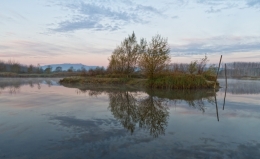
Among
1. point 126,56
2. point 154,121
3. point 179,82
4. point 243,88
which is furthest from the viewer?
point 126,56

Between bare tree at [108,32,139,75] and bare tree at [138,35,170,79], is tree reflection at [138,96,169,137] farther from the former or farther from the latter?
bare tree at [108,32,139,75]

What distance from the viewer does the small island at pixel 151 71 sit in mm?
19297

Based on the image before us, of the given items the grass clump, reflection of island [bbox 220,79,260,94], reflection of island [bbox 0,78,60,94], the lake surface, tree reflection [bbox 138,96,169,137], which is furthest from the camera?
the grass clump

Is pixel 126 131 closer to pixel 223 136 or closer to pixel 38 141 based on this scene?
pixel 38 141

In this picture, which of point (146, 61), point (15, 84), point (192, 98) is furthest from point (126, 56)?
point (192, 98)

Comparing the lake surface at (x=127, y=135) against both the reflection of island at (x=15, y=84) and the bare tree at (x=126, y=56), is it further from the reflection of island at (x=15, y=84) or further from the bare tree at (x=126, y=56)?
the bare tree at (x=126, y=56)

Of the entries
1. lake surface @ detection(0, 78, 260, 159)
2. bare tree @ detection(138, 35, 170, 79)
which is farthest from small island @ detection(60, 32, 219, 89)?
lake surface @ detection(0, 78, 260, 159)

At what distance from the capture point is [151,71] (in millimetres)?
20641

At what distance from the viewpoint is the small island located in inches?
760

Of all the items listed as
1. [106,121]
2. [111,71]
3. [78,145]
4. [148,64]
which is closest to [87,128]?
[106,121]

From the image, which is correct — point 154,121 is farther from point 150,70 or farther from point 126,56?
point 126,56

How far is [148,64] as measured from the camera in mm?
20859

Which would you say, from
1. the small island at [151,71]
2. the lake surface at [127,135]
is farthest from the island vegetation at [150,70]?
the lake surface at [127,135]

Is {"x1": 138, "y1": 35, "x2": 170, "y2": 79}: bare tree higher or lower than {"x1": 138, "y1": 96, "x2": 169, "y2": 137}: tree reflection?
higher
